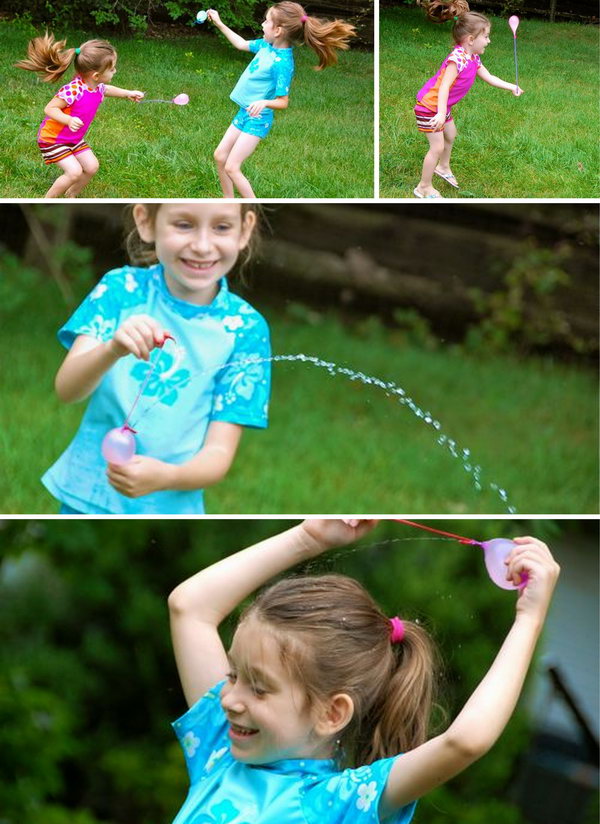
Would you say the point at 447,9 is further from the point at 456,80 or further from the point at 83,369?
the point at 83,369

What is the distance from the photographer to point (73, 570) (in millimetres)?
2773

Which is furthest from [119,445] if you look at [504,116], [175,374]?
[504,116]

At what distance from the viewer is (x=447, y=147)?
441cm

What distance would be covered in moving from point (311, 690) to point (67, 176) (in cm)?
266

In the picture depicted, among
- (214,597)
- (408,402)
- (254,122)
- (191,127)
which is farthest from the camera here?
A: (191,127)

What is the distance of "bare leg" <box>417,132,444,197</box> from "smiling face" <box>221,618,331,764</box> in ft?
9.51

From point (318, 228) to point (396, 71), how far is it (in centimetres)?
149

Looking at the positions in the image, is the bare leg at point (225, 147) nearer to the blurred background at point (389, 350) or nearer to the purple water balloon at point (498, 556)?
the blurred background at point (389, 350)

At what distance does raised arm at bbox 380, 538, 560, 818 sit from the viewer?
1.42 m

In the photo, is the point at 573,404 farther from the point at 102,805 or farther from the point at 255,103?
the point at 102,805

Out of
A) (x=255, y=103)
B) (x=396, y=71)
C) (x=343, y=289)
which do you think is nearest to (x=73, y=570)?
(x=255, y=103)

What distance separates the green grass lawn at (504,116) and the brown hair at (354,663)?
3.03 metres

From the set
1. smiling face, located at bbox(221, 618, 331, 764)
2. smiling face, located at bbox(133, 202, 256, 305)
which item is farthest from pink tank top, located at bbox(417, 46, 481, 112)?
smiling face, located at bbox(221, 618, 331, 764)

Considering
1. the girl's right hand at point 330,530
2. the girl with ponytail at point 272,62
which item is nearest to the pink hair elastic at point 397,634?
the girl's right hand at point 330,530
